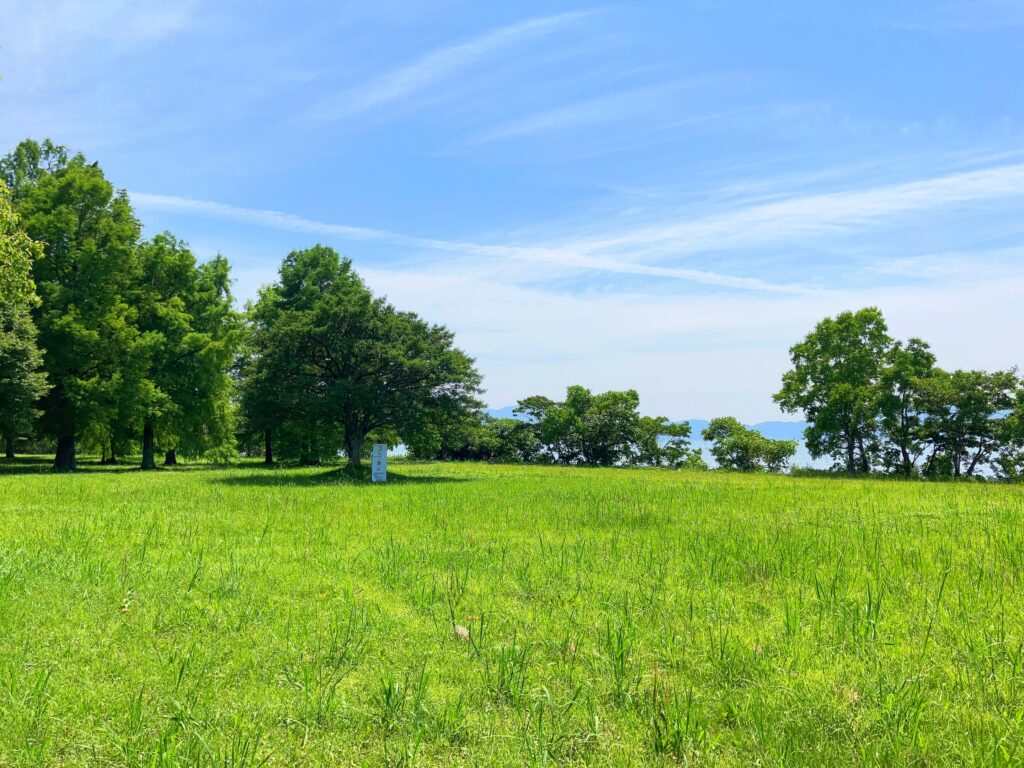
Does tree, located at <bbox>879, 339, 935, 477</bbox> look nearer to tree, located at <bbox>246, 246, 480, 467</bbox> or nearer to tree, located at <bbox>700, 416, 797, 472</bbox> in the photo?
tree, located at <bbox>700, 416, 797, 472</bbox>

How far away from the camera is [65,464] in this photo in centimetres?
3105

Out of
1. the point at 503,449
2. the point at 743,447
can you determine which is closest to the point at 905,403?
the point at 743,447

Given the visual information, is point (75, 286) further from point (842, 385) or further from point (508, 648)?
point (842, 385)

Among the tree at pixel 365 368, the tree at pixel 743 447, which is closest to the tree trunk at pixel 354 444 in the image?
the tree at pixel 365 368

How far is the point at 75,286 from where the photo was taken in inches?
1200

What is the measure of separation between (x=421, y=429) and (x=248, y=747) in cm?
2416

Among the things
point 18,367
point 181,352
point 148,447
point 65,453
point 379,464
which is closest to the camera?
point 379,464

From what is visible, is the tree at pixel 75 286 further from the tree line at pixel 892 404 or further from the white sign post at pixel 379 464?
the tree line at pixel 892 404

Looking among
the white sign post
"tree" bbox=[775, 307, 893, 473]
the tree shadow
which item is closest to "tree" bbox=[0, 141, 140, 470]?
the tree shadow

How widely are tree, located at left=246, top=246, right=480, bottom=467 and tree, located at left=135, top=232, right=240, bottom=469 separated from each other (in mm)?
7434

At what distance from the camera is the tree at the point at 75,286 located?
2941 cm

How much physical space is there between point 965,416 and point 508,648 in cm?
4055

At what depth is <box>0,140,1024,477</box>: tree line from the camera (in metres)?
27.4

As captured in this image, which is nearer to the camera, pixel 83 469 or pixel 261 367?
pixel 261 367
